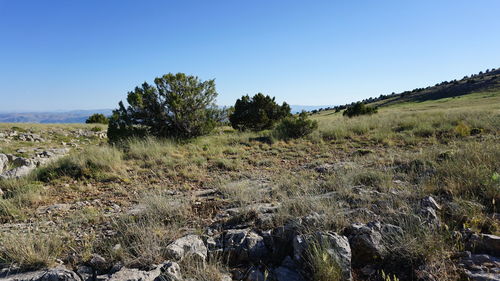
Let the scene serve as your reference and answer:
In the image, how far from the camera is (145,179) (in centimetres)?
564

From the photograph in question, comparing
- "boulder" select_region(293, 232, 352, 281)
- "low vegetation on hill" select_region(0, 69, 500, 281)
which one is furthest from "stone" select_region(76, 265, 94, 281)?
"boulder" select_region(293, 232, 352, 281)

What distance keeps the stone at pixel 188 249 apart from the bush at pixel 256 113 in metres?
11.6

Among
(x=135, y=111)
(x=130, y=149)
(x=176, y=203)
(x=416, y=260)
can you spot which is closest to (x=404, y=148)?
(x=416, y=260)

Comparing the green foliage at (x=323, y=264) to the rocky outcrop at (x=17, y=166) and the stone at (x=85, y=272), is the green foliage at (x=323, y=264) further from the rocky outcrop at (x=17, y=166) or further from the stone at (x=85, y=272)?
the rocky outcrop at (x=17, y=166)

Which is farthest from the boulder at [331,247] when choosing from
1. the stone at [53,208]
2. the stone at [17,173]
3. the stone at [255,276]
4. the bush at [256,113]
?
the bush at [256,113]

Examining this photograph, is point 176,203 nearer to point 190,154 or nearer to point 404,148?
point 190,154

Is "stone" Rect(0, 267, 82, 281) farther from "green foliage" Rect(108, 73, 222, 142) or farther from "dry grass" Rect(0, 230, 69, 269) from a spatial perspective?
"green foliage" Rect(108, 73, 222, 142)

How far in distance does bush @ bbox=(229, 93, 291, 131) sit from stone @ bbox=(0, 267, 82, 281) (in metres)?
12.2

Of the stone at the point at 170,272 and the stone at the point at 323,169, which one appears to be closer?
the stone at the point at 170,272

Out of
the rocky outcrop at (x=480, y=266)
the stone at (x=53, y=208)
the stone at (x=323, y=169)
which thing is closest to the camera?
the rocky outcrop at (x=480, y=266)

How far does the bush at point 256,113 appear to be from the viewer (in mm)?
14719

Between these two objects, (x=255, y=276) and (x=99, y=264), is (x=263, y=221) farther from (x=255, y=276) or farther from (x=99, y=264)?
(x=99, y=264)

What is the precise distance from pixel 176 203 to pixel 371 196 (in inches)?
116

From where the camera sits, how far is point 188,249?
2693 millimetres
